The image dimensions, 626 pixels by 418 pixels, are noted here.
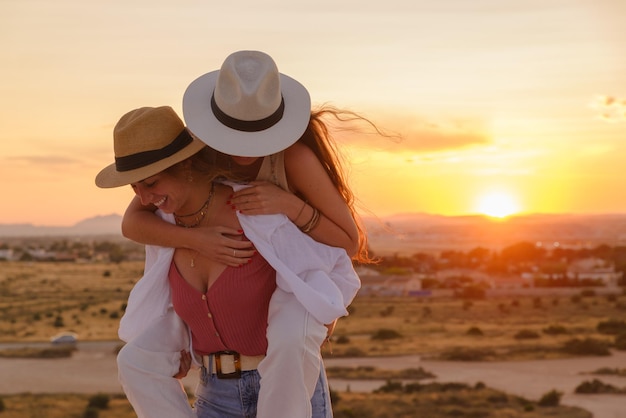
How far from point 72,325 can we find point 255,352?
174 ft

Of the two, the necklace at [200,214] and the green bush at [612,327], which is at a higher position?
the necklace at [200,214]

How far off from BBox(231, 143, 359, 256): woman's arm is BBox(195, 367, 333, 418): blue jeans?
45 centimetres

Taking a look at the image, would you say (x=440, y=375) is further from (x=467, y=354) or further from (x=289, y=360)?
(x=289, y=360)

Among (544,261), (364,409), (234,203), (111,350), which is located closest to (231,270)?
(234,203)

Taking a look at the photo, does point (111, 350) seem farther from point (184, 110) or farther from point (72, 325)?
point (184, 110)

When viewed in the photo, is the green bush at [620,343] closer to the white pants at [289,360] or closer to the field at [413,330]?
the field at [413,330]

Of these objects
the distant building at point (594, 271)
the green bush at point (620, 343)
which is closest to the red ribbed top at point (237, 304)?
the green bush at point (620, 343)

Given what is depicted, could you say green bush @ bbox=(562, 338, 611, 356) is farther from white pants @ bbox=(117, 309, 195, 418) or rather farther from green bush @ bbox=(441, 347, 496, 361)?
white pants @ bbox=(117, 309, 195, 418)

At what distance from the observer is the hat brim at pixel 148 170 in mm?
2447

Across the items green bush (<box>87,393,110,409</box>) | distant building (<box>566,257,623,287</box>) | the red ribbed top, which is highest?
the red ribbed top

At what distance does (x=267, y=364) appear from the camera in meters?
2.50

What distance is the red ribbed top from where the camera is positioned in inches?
102

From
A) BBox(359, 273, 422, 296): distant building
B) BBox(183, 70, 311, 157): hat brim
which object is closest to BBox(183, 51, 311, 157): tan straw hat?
BBox(183, 70, 311, 157): hat brim

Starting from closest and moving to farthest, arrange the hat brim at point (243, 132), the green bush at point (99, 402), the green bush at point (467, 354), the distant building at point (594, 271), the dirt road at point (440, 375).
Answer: the hat brim at point (243, 132), the green bush at point (99, 402), the dirt road at point (440, 375), the green bush at point (467, 354), the distant building at point (594, 271)
